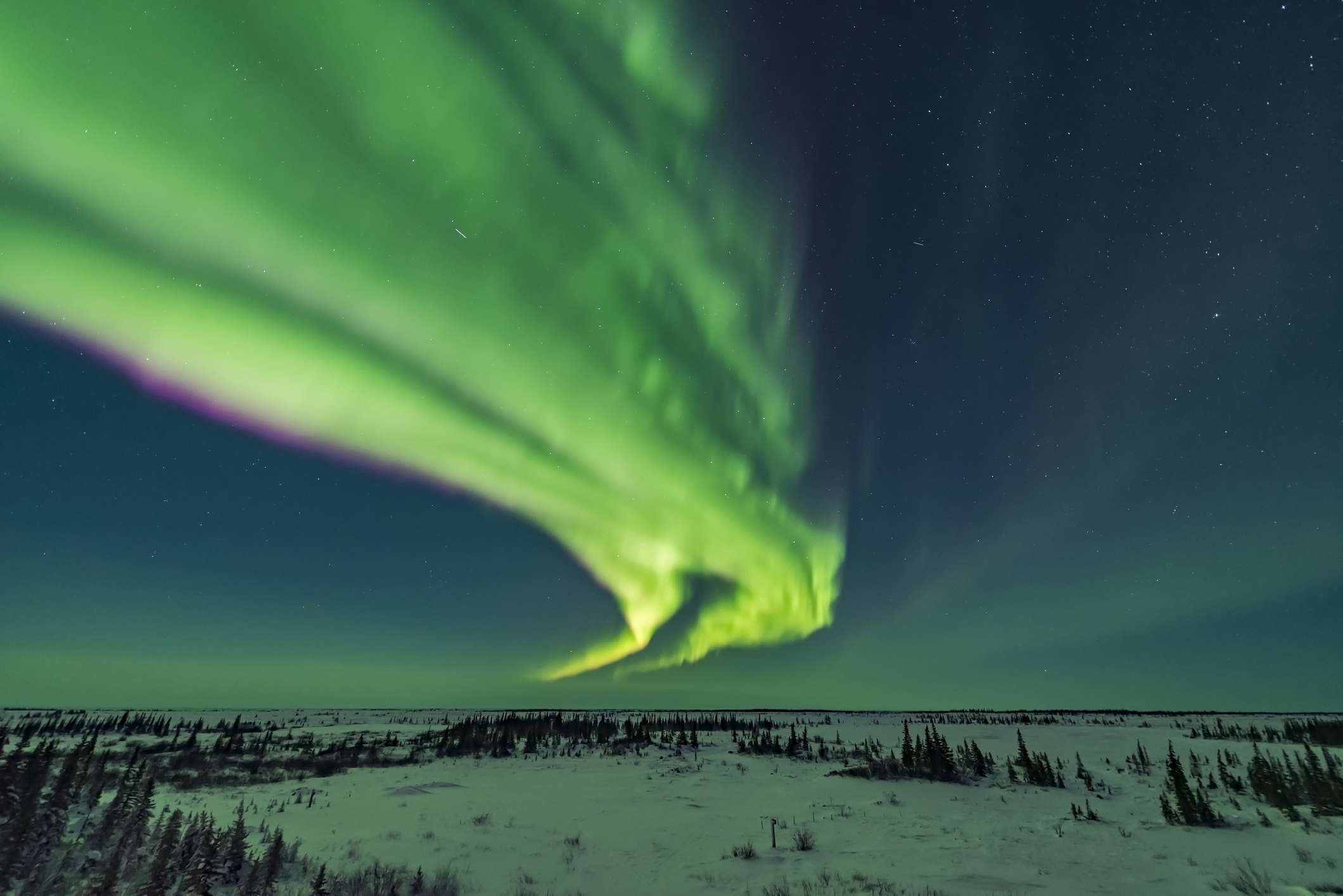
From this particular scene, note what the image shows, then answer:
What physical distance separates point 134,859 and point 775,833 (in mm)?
20442

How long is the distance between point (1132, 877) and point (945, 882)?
5.22 meters

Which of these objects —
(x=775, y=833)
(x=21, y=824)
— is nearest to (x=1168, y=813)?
(x=775, y=833)

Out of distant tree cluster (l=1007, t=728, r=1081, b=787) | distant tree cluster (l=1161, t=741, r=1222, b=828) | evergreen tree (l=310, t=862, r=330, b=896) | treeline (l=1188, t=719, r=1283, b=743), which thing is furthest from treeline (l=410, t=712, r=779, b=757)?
treeline (l=1188, t=719, r=1283, b=743)

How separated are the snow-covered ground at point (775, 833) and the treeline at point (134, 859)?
Result: 86.1 inches

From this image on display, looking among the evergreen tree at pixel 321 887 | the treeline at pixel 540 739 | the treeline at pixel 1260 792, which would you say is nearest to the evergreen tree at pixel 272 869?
the evergreen tree at pixel 321 887

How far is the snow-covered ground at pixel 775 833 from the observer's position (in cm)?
1700

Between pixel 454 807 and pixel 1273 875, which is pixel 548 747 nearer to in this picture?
pixel 454 807

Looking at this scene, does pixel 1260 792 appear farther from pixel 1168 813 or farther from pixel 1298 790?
pixel 1168 813

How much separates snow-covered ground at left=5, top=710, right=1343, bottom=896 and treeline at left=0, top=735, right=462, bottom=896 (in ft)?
7.18

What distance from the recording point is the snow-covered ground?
55.8 feet

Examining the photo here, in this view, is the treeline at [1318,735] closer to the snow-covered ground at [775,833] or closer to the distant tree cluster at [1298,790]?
the snow-covered ground at [775,833]

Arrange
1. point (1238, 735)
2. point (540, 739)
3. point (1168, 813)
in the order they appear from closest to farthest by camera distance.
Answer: point (1168, 813), point (1238, 735), point (540, 739)

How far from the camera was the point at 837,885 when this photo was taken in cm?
1619

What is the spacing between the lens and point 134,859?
17.0 meters
